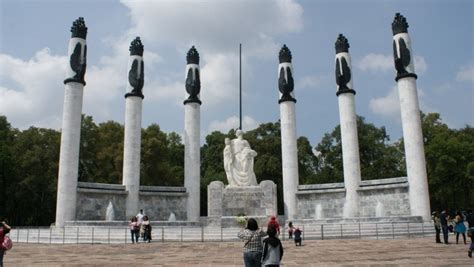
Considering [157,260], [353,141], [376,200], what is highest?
[353,141]

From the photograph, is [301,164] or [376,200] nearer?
[376,200]

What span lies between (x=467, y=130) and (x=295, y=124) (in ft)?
104

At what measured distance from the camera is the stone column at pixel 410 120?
1064 inches

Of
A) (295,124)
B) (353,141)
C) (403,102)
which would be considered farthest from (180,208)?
(403,102)

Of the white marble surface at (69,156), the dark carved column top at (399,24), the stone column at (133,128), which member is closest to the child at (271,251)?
the white marble surface at (69,156)

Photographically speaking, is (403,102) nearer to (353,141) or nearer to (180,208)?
(353,141)

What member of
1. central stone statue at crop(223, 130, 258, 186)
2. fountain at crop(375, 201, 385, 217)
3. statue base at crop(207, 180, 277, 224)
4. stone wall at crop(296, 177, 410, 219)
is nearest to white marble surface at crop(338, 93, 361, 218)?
stone wall at crop(296, 177, 410, 219)

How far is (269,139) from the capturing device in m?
52.2

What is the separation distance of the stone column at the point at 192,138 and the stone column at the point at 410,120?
50.5 feet

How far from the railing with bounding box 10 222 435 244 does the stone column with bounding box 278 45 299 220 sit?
9398mm

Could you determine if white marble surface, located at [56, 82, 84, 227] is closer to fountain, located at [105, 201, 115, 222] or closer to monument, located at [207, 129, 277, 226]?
fountain, located at [105, 201, 115, 222]

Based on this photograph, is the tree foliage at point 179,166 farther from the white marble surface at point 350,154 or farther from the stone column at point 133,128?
the white marble surface at point 350,154

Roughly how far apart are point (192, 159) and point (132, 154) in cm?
468

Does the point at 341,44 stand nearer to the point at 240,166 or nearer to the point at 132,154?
the point at 240,166
